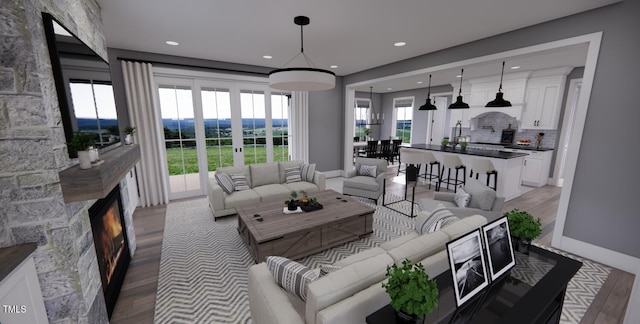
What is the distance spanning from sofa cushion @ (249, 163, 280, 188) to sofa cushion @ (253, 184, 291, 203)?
15 centimetres

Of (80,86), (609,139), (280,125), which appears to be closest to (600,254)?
(609,139)

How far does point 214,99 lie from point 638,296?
604 centimetres

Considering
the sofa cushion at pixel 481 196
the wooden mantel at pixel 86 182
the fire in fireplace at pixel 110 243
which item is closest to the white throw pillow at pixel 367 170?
the sofa cushion at pixel 481 196

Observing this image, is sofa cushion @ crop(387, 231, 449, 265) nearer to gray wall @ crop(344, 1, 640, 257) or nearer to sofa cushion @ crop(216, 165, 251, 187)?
gray wall @ crop(344, 1, 640, 257)

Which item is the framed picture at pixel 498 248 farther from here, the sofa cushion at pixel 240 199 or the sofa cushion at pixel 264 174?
the sofa cushion at pixel 264 174

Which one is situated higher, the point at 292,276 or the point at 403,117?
the point at 403,117

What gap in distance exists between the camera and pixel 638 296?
1664 millimetres

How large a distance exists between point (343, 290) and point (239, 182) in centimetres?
334

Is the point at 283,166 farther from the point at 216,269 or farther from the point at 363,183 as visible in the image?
the point at 216,269

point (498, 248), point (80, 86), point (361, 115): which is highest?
point (361, 115)

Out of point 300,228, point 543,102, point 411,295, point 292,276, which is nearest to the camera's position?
point 411,295

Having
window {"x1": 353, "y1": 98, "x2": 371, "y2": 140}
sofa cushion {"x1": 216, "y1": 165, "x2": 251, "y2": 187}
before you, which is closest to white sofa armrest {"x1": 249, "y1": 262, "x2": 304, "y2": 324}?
sofa cushion {"x1": 216, "y1": 165, "x2": 251, "y2": 187}

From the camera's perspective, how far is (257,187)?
14.6 feet

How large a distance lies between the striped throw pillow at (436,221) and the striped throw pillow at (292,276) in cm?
135
